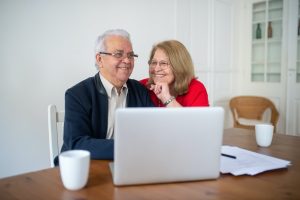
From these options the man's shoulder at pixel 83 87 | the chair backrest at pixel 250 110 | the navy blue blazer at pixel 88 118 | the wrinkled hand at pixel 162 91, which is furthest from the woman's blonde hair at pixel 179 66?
the chair backrest at pixel 250 110

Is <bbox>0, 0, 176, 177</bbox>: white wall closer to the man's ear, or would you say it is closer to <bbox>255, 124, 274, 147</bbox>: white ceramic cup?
the man's ear

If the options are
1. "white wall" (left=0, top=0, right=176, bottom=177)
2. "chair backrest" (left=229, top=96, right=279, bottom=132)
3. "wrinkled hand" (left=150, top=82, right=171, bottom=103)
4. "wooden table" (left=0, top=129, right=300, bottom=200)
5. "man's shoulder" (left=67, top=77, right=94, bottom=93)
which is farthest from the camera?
"chair backrest" (left=229, top=96, right=279, bottom=132)

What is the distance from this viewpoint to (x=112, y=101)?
143 centimetres

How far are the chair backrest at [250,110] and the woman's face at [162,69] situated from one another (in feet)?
7.19

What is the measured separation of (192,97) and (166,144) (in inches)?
38.2

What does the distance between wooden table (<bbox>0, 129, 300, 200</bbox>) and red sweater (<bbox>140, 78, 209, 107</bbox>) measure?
81cm

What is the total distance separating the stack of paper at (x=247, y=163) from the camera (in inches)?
36.0

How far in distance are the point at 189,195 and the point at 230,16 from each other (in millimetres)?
3924

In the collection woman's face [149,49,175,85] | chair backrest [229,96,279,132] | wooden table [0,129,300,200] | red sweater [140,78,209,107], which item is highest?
woman's face [149,49,175,85]

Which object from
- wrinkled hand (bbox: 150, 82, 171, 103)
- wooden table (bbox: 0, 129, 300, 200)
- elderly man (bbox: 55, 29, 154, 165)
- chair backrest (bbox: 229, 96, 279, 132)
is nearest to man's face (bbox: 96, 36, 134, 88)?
elderly man (bbox: 55, 29, 154, 165)

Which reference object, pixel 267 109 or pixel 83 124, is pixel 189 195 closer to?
pixel 83 124

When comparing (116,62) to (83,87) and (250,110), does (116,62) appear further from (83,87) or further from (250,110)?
(250,110)

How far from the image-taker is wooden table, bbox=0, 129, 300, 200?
0.74 m

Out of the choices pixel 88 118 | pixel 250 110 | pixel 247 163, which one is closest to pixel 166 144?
pixel 247 163
